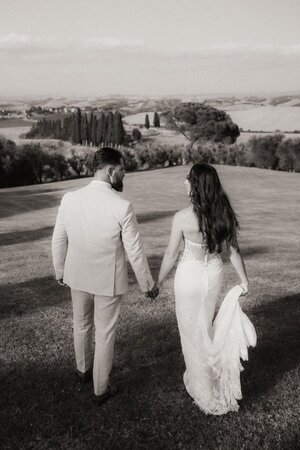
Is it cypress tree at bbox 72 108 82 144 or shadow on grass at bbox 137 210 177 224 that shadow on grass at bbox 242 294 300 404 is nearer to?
shadow on grass at bbox 137 210 177 224

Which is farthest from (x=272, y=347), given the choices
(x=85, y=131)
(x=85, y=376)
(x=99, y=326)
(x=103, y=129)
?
(x=85, y=131)

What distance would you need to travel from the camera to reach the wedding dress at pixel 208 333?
504 centimetres

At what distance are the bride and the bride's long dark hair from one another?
1 cm

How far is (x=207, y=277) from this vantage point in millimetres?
5039

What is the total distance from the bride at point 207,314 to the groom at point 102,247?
0.40 m

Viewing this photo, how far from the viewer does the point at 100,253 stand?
194 inches

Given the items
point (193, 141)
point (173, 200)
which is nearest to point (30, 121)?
point (193, 141)

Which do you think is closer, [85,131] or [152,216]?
[152,216]

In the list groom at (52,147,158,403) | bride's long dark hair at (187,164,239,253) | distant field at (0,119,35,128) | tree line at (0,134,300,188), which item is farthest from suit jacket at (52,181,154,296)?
distant field at (0,119,35,128)

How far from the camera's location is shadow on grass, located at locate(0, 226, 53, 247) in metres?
18.2

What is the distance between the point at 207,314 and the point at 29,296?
5.37m

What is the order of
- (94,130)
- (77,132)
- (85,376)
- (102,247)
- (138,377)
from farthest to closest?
(94,130) → (77,132) → (138,377) → (85,376) → (102,247)

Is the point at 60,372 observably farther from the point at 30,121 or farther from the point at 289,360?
the point at 30,121

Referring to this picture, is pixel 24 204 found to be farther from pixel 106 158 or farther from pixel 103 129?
pixel 103 129
